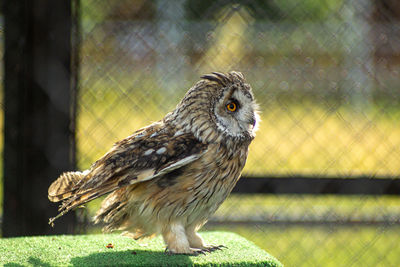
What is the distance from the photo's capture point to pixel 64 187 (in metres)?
1.25

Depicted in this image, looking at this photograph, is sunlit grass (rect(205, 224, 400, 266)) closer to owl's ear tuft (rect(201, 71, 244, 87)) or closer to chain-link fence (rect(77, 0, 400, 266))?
chain-link fence (rect(77, 0, 400, 266))

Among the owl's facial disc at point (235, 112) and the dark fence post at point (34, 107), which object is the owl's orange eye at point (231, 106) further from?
the dark fence post at point (34, 107)

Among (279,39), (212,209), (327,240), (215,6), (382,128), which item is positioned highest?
(215,6)

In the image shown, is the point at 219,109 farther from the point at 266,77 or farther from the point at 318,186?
the point at 266,77

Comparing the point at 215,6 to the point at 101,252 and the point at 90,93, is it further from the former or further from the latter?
the point at 101,252

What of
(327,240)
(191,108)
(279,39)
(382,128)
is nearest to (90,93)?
(191,108)

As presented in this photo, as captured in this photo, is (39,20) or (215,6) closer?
(39,20)

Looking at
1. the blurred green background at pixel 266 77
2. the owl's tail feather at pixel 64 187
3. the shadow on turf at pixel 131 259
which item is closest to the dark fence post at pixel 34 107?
the blurred green background at pixel 266 77

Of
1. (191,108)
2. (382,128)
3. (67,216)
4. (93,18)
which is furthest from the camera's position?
(382,128)

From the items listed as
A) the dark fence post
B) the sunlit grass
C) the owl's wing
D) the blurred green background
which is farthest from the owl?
the sunlit grass

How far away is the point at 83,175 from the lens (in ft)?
4.19

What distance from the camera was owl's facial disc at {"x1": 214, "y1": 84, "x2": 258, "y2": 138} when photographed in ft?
4.02

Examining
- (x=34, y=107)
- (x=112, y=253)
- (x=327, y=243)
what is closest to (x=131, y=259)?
(x=112, y=253)

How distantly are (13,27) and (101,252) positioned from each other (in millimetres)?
848
